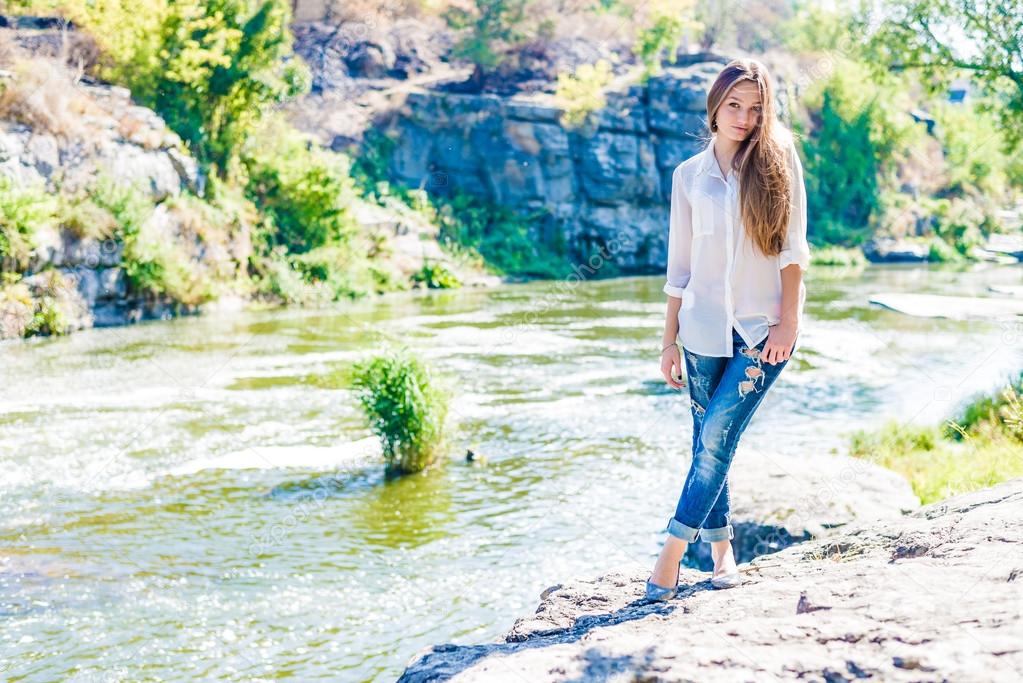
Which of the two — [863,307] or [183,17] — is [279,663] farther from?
[183,17]

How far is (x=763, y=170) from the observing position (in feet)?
12.1

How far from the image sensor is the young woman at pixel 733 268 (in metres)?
3.70

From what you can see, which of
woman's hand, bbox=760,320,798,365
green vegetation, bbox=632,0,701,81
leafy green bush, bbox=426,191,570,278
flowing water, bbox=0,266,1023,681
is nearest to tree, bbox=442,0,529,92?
green vegetation, bbox=632,0,701,81

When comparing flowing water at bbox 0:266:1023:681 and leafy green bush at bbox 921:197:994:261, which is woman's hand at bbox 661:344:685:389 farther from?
leafy green bush at bbox 921:197:994:261

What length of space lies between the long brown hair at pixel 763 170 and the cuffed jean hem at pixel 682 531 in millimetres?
1124

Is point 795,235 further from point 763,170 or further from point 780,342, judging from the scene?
point 780,342

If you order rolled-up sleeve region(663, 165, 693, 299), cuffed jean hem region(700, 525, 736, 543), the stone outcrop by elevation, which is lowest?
the stone outcrop

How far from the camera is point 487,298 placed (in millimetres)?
27969

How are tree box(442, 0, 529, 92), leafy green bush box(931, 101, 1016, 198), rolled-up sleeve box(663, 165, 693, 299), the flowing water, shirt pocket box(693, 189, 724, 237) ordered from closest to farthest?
shirt pocket box(693, 189, 724, 237)
rolled-up sleeve box(663, 165, 693, 299)
the flowing water
tree box(442, 0, 529, 92)
leafy green bush box(931, 101, 1016, 198)

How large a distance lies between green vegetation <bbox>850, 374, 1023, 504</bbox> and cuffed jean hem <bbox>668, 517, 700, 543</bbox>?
106 inches

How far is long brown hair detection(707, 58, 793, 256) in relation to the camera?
12.0 ft

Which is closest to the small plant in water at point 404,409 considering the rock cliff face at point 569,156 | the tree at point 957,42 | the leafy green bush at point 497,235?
the tree at point 957,42

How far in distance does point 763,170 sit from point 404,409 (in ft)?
20.5

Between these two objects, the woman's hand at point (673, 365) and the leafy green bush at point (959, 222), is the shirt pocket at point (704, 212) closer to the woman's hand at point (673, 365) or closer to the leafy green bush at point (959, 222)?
the woman's hand at point (673, 365)
